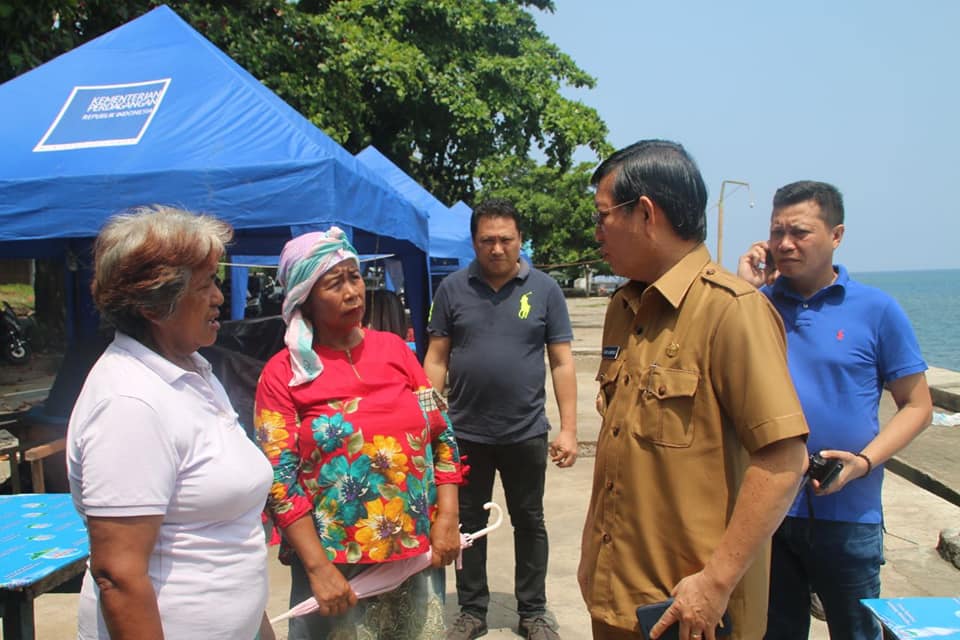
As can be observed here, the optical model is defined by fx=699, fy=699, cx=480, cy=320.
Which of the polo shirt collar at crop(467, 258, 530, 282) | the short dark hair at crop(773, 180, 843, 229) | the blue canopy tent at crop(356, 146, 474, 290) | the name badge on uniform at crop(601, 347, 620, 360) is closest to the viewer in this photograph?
the name badge on uniform at crop(601, 347, 620, 360)

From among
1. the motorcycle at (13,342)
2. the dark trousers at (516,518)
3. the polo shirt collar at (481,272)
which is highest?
the polo shirt collar at (481,272)

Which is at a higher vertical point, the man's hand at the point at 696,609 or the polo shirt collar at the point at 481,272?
the polo shirt collar at the point at 481,272

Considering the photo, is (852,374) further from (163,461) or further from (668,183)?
(163,461)

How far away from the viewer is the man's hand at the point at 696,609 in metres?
1.39

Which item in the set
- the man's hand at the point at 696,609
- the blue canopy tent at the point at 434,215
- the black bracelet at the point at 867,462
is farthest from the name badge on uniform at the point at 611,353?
the blue canopy tent at the point at 434,215

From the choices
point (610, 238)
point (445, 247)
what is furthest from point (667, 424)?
point (445, 247)

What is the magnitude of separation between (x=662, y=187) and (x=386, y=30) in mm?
A: 15484

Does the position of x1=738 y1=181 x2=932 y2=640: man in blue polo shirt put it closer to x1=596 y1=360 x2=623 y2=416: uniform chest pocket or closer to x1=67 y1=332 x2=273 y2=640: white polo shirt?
x1=596 y1=360 x2=623 y2=416: uniform chest pocket

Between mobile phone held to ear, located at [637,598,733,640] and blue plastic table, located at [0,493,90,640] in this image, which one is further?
blue plastic table, located at [0,493,90,640]

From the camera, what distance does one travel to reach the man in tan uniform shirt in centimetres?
138

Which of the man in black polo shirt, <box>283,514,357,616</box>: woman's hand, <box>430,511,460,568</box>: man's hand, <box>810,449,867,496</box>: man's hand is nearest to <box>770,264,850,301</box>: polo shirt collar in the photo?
<box>810,449,867,496</box>: man's hand

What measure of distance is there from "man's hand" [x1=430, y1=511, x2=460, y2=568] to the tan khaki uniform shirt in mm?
721

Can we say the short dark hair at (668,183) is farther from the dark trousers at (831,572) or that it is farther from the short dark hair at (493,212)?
the short dark hair at (493,212)

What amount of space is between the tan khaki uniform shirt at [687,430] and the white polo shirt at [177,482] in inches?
32.1
